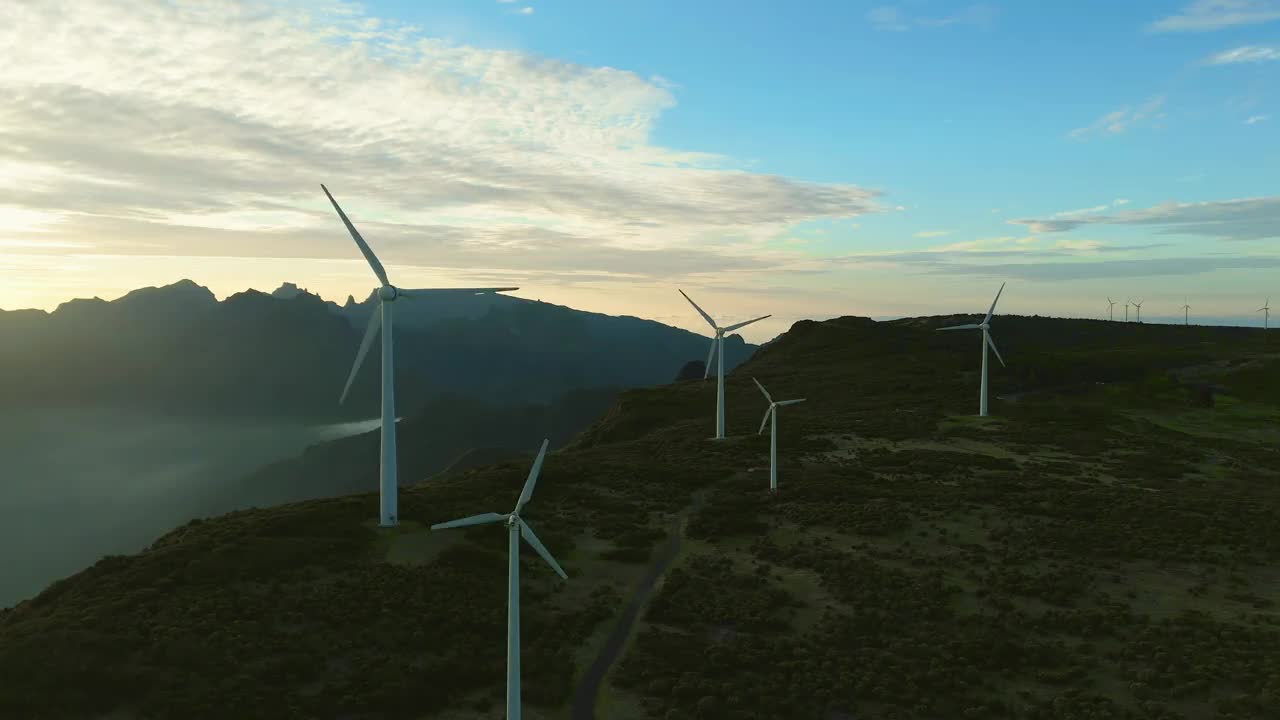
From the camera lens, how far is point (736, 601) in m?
51.6

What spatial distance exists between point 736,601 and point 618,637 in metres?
9.36

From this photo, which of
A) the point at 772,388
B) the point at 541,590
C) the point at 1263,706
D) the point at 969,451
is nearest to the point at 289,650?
the point at 541,590

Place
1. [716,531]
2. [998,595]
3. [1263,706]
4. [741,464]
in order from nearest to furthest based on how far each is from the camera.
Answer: [1263,706] < [998,595] < [716,531] < [741,464]

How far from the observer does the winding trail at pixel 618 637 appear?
1527 inches

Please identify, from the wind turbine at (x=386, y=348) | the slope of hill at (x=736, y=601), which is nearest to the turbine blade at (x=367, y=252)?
the wind turbine at (x=386, y=348)

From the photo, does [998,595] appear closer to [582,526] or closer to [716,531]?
[716,531]

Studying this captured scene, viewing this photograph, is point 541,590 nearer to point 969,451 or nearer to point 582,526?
point 582,526

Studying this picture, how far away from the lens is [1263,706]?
35406 millimetres

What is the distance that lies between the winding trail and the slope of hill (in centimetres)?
69

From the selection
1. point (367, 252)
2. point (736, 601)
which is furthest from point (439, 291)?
point (736, 601)

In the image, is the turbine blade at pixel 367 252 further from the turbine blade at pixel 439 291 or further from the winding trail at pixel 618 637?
the winding trail at pixel 618 637

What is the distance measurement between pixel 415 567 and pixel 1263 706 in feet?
159

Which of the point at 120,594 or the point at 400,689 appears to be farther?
the point at 120,594

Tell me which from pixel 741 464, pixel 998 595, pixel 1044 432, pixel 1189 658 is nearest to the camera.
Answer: pixel 1189 658
